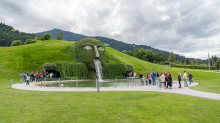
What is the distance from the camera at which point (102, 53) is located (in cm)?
3478

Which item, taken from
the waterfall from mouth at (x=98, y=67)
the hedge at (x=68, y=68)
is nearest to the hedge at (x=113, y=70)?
the waterfall from mouth at (x=98, y=67)

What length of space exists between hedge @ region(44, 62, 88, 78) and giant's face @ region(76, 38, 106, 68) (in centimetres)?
193

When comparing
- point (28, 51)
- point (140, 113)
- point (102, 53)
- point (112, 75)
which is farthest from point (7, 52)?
point (140, 113)

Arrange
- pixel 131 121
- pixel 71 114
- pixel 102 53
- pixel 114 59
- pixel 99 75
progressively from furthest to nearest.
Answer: pixel 114 59, pixel 102 53, pixel 99 75, pixel 71 114, pixel 131 121

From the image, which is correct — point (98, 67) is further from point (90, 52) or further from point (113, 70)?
point (90, 52)

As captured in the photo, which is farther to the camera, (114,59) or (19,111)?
(114,59)

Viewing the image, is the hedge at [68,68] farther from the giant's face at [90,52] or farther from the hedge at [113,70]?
the hedge at [113,70]

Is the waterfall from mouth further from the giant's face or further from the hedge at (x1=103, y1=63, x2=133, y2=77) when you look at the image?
the hedge at (x1=103, y1=63, x2=133, y2=77)

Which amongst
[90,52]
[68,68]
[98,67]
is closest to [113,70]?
[98,67]

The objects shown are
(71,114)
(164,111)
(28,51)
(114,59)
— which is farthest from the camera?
(114,59)

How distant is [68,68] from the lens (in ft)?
98.4

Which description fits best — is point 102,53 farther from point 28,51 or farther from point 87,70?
point 28,51

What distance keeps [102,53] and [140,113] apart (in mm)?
28650

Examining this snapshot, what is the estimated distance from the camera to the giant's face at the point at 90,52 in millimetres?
32853
